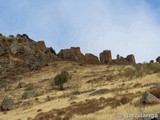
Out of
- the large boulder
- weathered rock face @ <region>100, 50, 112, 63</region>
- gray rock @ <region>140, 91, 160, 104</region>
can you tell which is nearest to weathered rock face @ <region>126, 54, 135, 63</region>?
weathered rock face @ <region>100, 50, 112, 63</region>

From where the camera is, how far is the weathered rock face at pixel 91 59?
96.9m

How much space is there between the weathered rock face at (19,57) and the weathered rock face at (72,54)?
2727 millimetres

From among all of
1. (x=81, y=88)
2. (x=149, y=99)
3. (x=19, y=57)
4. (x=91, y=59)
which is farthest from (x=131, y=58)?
(x=149, y=99)

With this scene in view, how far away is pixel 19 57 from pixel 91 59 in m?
19.9

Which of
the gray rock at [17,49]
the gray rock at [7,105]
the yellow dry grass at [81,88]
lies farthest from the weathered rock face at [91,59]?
the gray rock at [7,105]

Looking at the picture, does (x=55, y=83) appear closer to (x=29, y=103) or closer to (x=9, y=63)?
(x=29, y=103)

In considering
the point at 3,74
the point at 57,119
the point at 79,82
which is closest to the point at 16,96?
the point at 79,82

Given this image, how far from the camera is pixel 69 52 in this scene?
96.1 meters

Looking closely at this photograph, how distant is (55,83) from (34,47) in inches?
1435

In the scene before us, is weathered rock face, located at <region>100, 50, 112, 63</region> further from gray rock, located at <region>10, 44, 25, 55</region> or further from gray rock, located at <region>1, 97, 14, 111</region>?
gray rock, located at <region>1, 97, 14, 111</region>

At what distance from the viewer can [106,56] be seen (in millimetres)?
96500

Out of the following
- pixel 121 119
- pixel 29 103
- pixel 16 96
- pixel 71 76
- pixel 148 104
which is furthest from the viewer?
pixel 71 76

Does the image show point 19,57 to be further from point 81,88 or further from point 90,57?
point 81,88

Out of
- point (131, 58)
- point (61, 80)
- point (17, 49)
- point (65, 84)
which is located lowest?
point (65, 84)
